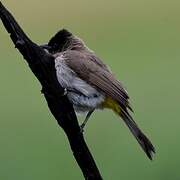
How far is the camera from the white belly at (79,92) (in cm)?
381

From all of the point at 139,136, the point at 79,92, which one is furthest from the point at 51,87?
the point at 79,92

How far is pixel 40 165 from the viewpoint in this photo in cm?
517

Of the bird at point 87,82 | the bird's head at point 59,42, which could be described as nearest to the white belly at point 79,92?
the bird at point 87,82

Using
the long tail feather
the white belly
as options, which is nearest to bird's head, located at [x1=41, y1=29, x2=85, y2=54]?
the white belly

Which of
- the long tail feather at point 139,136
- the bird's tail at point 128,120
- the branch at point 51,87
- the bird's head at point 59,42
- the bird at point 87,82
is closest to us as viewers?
the branch at point 51,87

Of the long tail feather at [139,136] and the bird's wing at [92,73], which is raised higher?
the bird's wing at [92,73]

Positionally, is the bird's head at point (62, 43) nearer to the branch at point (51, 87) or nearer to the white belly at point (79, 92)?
the white belly at point (79, 92)

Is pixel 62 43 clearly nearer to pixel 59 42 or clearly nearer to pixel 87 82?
pixel 59 42

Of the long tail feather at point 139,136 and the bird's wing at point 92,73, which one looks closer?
the long tail feather at point 139,136

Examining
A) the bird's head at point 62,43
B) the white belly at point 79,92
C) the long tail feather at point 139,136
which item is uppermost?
the bird's head at point 62,43

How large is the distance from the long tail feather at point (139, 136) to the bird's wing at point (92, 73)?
11 centimetres

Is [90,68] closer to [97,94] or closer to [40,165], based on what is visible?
[97,94]

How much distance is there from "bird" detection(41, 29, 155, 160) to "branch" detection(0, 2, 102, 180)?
1037 millimetres

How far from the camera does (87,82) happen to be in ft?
12.7
